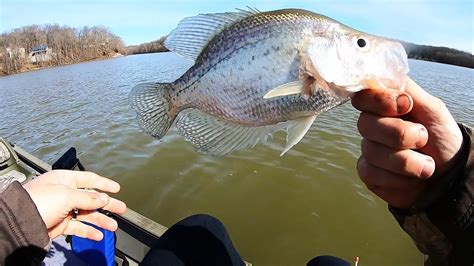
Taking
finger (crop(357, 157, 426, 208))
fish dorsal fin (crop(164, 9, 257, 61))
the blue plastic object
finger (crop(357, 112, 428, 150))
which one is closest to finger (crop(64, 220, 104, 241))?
the blue plastic object

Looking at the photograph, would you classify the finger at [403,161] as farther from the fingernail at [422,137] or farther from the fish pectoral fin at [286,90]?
the fish pectoral fin at [286,90]

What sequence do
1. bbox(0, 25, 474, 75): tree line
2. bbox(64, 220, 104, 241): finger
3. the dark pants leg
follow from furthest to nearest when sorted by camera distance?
bbox(0, 25, 474, 75): tree line, the dark pants leg, bbox(64, 220, 104, 241): finger

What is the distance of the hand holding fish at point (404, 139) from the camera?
142 cm

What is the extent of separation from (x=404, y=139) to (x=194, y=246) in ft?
6.56

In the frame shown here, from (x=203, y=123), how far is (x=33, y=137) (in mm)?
13606

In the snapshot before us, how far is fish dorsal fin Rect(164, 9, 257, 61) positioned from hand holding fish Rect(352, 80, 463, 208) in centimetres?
78

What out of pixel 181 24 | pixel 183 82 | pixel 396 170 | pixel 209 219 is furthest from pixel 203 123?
pixel 209 219

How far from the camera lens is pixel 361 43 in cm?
150

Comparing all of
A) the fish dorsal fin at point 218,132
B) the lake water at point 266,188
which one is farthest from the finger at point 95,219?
the lake water at point 266,188

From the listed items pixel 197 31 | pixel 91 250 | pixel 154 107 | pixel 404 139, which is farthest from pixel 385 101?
pixel 91 250

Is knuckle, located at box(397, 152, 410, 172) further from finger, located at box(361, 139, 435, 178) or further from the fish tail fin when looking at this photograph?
the fish tail fin

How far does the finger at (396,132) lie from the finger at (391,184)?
182 millimetres

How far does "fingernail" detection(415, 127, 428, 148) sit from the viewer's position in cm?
144

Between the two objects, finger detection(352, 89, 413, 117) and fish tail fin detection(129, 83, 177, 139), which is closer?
finger detection(352, 89, 413, 117)
